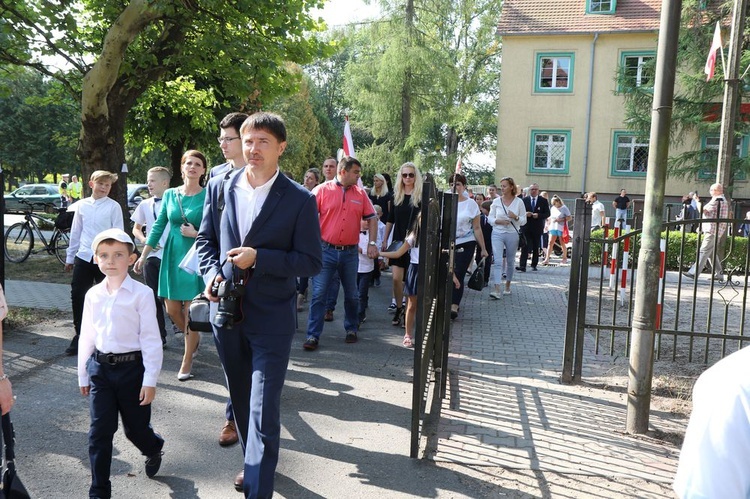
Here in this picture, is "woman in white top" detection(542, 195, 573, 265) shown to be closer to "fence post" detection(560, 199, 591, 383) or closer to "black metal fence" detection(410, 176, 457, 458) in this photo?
"fence post" detection(560, 199, 591, 383)

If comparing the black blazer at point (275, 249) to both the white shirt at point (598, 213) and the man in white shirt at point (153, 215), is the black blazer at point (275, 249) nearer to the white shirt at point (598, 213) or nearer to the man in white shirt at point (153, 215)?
the man in white shirt at point (153, 215)

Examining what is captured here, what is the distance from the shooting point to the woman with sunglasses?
768cm

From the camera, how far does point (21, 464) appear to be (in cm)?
384

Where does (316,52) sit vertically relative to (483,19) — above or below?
below

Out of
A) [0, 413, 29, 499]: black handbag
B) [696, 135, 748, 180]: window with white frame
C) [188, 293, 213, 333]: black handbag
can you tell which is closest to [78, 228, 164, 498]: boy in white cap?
[188, 293, 213, 333]: black handbag

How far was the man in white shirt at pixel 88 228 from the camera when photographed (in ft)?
20.2

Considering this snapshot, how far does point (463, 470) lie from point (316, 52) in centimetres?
1131

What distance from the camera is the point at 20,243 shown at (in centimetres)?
1336

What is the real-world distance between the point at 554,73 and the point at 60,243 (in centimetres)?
2293

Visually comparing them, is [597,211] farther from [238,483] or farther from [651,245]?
[238,483]

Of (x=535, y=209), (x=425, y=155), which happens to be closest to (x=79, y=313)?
(x=535, y=209)

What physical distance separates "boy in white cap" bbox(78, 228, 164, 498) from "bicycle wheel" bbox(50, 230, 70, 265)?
1061cm

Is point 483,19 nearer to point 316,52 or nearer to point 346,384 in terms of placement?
point 316,52

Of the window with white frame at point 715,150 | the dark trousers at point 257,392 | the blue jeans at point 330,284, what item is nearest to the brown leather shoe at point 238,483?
the dark trousers at point 257,392
